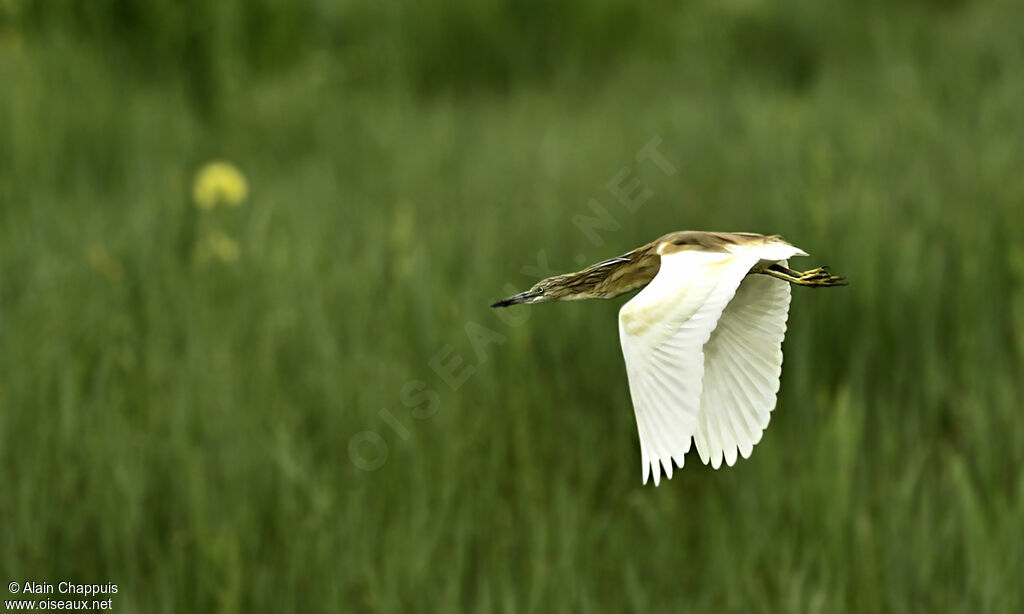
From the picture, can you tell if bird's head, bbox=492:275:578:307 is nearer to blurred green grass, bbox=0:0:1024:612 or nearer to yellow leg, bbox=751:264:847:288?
yellow leg, bbox=751:264:847:288

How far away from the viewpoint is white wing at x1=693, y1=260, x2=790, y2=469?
30 centimetres

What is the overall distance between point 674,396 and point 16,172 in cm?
304

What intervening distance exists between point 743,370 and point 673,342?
0.25ft

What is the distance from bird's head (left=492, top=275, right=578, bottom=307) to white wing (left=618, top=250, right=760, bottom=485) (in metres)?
0.02

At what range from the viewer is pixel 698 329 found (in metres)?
0.25

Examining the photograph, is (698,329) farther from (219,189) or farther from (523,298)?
(219,189)

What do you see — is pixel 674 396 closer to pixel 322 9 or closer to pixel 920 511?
pixel 920 511

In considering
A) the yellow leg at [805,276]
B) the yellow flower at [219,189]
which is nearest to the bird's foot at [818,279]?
the yellow leg at [805,276]

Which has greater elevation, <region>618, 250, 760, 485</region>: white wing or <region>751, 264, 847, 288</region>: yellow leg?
<region>751, 264, 847, 288</region>: yellow leg

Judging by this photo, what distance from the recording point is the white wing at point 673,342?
250 millimetres

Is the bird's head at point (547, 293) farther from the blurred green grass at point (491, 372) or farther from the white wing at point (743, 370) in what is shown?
the blurred green grass at point (491, 372)

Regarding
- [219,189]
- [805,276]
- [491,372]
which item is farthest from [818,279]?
[219,189]

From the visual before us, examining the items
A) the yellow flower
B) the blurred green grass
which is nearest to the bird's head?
the blurred green grass

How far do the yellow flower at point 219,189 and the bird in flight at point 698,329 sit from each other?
221cm
